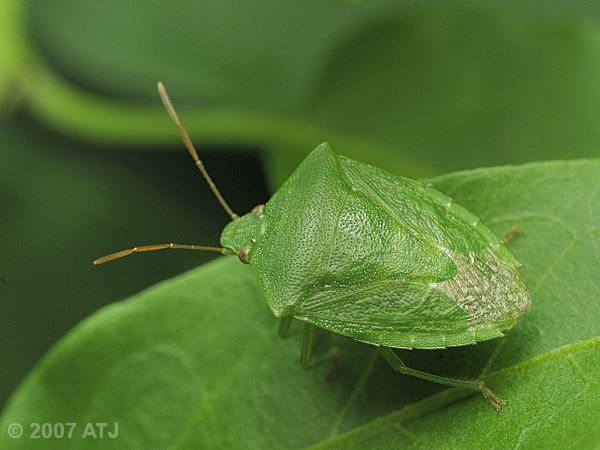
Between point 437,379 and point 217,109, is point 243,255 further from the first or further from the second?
point 217,109

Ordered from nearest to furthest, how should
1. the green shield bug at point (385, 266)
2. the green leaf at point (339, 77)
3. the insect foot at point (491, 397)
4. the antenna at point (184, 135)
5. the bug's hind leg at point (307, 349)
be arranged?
the insect foot at point (491, 397) → the green shield bug at point (385, 266) → the bug's hind leg at point (307, 349) → the antenna at point (184, 135) → the green leaf at point (339, 77)

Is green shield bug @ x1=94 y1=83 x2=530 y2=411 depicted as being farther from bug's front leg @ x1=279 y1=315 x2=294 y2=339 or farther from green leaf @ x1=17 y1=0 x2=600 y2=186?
green leaf @ x1=17 y1=0 x2=600 y2=186

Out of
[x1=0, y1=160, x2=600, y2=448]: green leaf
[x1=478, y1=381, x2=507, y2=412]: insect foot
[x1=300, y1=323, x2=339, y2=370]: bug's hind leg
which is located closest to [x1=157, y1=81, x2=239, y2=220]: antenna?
[x1=0, y1=160, x2=600, y2=448]: green leaf

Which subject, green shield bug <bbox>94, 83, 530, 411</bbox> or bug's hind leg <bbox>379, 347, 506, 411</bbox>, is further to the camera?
green shield bug <bbox>94, 83, 530, 411</bbox>

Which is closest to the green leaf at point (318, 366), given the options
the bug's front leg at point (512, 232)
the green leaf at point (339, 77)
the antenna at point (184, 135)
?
the bug's front leg at point (512, 232)

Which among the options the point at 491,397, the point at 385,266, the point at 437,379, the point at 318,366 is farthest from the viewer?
the point at 318,366

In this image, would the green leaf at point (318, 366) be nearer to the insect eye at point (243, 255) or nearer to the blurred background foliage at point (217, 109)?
the insect eye at point (243, 255)

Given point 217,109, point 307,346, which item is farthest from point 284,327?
point 217,109
